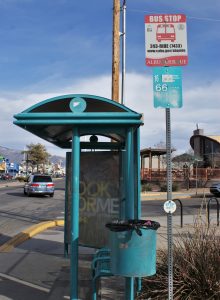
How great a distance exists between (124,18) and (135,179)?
13.5 metres

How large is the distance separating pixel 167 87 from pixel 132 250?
178cm

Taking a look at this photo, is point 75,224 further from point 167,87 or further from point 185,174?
point 185,174

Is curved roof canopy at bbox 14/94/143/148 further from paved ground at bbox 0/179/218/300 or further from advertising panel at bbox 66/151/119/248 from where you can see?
paved ground at bbox 0/179/218/300

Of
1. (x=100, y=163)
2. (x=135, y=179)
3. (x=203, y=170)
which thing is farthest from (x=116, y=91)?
(x=203, y=170)

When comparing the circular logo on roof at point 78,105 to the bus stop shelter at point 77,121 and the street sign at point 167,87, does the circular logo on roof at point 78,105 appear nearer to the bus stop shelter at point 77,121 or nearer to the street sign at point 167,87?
the bus stop shelter at point 77,121

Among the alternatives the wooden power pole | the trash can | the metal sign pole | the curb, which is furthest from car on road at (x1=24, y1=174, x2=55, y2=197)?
the metal sign pole

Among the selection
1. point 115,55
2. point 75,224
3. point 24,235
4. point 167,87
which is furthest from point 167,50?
point 115,55

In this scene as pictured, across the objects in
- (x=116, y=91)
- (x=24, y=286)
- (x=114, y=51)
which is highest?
(x=114, y=51)

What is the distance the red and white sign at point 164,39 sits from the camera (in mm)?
5055

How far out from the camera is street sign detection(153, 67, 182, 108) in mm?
4984

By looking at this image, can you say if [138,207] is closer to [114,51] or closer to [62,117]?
[62,117]

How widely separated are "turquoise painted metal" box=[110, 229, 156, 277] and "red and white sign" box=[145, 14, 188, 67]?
1860 mm

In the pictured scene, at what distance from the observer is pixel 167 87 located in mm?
5035

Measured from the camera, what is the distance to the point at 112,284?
6938 mm
